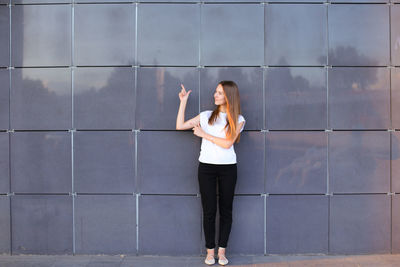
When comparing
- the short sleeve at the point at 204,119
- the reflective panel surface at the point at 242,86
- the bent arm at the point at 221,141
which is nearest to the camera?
the bent arm at the point at 221,141

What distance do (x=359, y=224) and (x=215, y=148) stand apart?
209 cm

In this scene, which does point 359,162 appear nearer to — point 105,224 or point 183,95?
point 183,95

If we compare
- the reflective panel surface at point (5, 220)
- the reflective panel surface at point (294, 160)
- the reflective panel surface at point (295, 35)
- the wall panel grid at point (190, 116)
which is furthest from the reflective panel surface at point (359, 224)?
the reflective panel surface at point (5, 220)

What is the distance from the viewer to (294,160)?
14.3ft

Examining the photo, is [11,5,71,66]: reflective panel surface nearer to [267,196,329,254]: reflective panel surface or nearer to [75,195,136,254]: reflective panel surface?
[75,195,136,254]: reflective panel surface

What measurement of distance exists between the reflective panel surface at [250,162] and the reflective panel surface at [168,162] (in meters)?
0.53

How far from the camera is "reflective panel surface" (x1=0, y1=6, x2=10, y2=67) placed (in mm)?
4387

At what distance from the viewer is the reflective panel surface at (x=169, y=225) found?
4371 millimetres

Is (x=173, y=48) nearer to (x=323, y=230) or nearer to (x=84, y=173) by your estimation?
(x=84, y=173)

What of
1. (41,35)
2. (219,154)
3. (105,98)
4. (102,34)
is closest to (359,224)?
(219,154)

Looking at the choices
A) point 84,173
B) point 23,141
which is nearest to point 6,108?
point 23,141

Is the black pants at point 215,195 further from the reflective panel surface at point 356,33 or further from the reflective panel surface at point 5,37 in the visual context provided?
the reflective panel surface at point 5,37

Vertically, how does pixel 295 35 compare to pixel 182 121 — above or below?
above

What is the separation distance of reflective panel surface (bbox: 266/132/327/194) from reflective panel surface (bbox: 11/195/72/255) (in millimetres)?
2548
